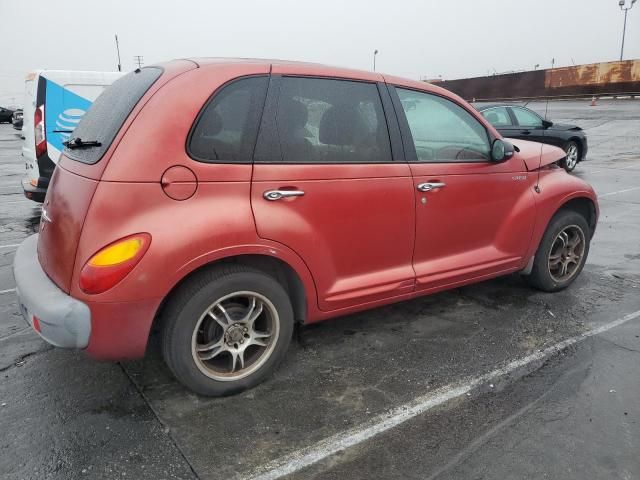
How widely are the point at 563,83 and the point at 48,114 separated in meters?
37.2

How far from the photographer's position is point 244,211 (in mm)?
2705

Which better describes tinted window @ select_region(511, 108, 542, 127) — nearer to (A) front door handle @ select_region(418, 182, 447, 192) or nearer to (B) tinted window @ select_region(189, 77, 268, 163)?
(A) front door handle @ select_region(418, 182, 447, 192)

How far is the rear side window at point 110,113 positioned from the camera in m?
2.66

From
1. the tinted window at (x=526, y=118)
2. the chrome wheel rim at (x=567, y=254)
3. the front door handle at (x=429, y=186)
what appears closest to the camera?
the front door handle at (x=429, y=186)

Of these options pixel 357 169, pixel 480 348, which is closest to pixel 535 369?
pixel 480 348

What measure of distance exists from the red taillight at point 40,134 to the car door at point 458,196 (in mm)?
5428

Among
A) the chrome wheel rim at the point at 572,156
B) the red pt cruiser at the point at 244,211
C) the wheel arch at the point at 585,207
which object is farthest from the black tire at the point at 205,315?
the chrome wheel rim at the point at 572,156

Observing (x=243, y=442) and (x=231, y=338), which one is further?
(x=231, y=338)

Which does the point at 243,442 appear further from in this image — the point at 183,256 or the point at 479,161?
the point at 479,161

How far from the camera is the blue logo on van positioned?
6875mm

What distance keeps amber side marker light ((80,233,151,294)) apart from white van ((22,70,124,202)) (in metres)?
5.02

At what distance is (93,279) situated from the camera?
7.93ft

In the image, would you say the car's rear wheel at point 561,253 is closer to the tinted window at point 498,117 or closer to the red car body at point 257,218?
the red car body at point 257,218

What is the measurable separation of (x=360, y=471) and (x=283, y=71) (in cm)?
218
